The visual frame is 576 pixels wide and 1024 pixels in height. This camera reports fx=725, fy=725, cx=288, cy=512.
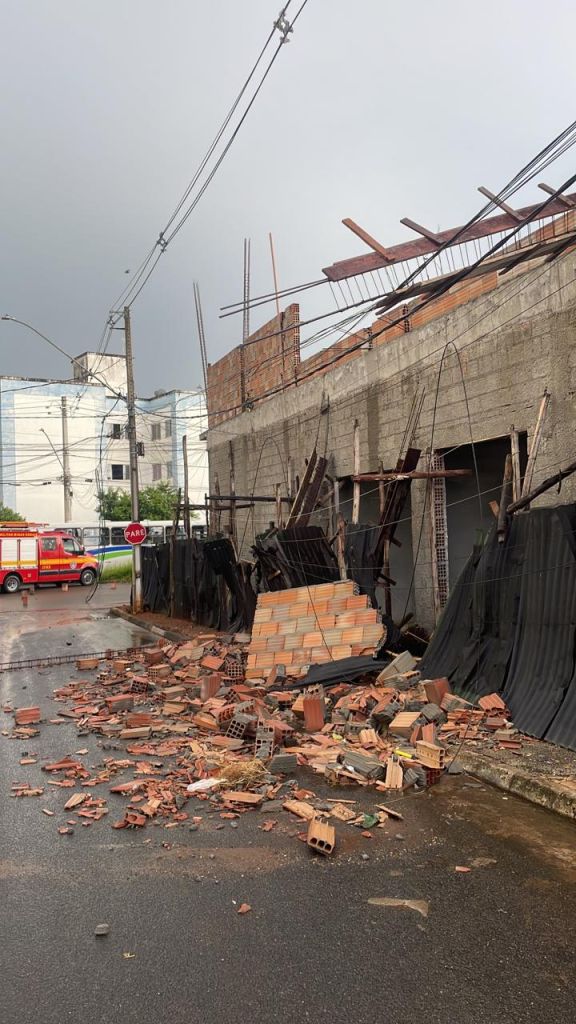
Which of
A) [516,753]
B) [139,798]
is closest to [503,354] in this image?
[516,753]

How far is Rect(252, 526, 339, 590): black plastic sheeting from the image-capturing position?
514 inches

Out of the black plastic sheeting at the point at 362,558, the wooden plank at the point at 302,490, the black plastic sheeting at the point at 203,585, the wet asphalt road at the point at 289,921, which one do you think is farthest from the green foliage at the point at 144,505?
the wet asphalt road at the point at 289,921

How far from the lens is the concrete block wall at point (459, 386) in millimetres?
10008

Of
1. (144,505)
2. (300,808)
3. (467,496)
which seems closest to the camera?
(300,808)

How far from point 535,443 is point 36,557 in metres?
31.3

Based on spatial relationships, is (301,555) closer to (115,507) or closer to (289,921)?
(289,921)

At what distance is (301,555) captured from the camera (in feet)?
43.3

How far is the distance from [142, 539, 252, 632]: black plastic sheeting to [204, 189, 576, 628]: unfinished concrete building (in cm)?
233

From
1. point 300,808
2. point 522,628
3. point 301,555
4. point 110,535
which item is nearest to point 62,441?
point 110,535

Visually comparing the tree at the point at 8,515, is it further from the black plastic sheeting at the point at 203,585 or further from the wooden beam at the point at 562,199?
the wooden beam at the point at 562,199

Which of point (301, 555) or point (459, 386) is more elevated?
point (459, 386)

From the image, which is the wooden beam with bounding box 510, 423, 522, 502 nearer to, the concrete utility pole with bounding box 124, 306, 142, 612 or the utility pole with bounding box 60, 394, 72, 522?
the concrete utility pole with bounding box 124, 306, 142, 612

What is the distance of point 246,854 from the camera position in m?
5.02

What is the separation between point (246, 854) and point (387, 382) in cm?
1076
